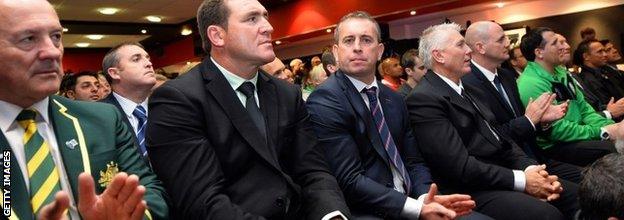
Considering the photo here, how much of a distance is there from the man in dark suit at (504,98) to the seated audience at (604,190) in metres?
1.57

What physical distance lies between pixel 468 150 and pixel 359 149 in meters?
0.63

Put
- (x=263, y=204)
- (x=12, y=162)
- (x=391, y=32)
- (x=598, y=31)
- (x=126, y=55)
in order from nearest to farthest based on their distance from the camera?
(x=12, y=162), (x=263, y=204), (x=126, y=55), (x=598, y=31), (x=391, y=32)

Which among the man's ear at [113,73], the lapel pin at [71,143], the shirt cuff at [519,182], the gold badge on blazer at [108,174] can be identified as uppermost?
the lapel pin at [71,143]

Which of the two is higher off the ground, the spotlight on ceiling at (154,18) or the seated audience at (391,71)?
the spotlight on ceiling at (154,18)

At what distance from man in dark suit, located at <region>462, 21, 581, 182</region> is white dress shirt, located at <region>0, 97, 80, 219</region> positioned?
2.26m

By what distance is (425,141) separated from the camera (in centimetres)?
239

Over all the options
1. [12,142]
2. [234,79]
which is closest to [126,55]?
[234,79]

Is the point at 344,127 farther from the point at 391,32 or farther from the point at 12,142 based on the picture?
the point at 391,32

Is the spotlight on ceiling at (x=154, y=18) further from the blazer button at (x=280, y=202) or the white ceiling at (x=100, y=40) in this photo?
the blazer button at (x=280, y=202)

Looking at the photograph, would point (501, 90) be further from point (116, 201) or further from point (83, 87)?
point (83, 87)

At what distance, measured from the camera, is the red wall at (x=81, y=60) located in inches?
540

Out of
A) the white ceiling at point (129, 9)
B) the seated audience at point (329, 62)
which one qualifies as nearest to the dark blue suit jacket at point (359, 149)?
the seated audience at point (329, 62)

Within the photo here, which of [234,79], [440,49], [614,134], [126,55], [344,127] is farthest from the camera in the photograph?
[126,55]

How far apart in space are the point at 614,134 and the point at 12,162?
10.5 ft
